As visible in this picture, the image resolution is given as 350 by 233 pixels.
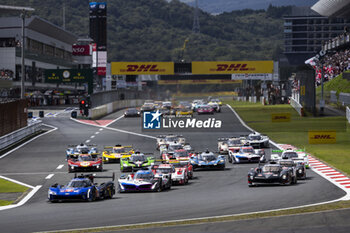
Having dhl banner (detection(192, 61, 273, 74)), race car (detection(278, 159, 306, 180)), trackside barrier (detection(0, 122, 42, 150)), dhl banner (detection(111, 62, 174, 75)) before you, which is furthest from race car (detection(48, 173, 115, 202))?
dhl banner (detection(111, 62, 174, 75))

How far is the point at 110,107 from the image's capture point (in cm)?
11450

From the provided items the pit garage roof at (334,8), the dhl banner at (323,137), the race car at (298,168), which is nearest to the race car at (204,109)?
the pit garage roof at (334,8)

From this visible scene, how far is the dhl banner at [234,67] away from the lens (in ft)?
397

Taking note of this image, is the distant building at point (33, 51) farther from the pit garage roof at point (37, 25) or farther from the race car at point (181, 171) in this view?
the race car at point (181, 171)

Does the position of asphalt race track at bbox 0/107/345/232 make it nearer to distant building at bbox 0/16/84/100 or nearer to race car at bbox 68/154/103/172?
race car at bbox 68/154/103/172

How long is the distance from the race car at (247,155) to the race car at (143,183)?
13.0 meters

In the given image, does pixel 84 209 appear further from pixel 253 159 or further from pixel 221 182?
pixel 253 159

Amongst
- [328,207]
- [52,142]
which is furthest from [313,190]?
[52,142]

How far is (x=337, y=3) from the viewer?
4641 inches

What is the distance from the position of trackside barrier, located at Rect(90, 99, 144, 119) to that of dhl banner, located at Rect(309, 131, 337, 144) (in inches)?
1860

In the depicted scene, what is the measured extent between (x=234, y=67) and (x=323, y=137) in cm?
6491

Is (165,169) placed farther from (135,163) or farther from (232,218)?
(232,218)

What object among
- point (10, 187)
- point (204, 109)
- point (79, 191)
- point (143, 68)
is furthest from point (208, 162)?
point (143, 68)

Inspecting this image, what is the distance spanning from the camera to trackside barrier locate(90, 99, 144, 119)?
100500mm
